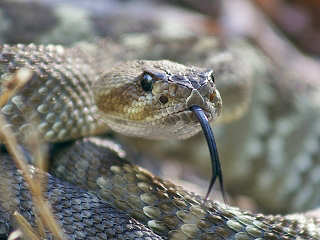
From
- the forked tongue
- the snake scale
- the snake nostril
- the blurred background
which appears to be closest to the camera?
the snake scale

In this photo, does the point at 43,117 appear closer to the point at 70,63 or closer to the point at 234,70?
the point at 70,63

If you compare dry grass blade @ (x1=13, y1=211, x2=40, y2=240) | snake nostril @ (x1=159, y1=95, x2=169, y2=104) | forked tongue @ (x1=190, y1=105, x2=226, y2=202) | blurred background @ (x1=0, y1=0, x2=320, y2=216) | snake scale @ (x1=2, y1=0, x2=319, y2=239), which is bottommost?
dry grass blade @ (x1=13, y1=211, x2=40, y2=240)

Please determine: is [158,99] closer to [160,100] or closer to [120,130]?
[160,100]

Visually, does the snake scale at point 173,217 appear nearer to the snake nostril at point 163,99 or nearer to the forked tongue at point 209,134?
the forked tongue at point 209,134

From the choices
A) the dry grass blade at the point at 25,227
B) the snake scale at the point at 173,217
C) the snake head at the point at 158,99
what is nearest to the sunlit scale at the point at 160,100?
the snake head at the point at 158,99

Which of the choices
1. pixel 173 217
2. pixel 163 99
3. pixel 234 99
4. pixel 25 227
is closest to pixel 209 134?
pixel 163 99

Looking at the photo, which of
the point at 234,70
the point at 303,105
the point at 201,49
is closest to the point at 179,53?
the point at 201,49

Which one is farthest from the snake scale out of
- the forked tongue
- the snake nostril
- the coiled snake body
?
the snake nostril

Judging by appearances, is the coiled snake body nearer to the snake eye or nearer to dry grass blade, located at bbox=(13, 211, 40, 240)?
the snake eye
